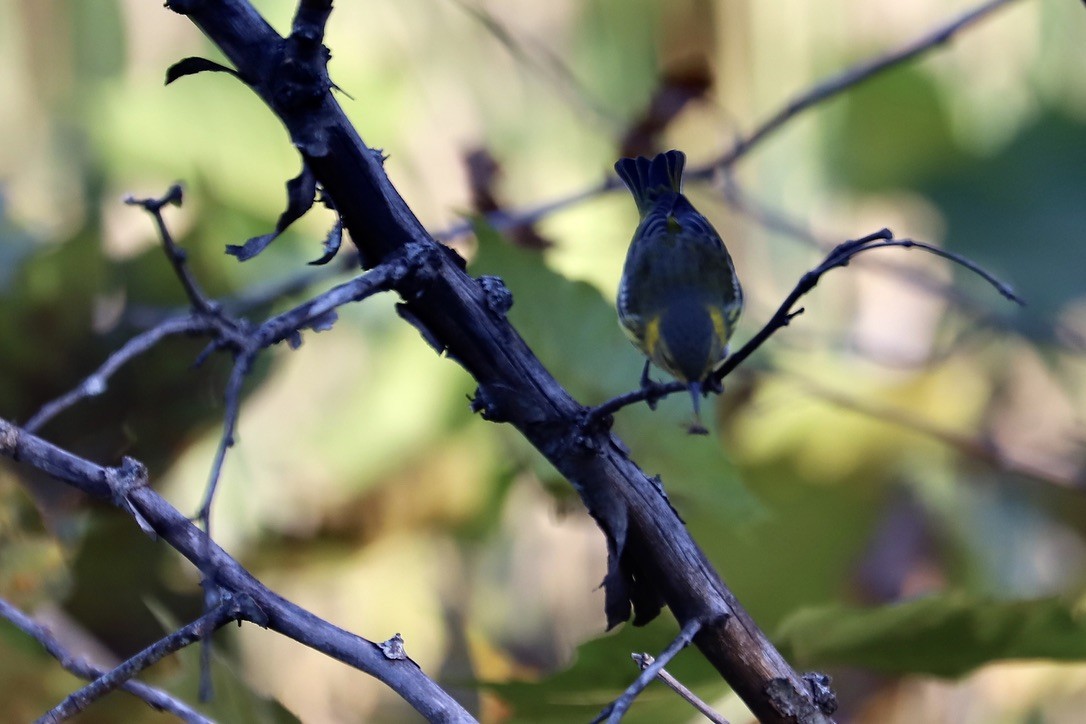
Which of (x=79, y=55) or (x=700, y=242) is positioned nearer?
(x=700, y=242)

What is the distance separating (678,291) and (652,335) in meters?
0.04

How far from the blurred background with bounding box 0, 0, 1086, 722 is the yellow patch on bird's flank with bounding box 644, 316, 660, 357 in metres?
0.03

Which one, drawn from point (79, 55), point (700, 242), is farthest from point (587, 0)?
point (700, 242)

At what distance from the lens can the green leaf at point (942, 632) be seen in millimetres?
398

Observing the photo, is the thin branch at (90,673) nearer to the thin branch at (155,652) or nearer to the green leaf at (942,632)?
the thin branch at (155,652)

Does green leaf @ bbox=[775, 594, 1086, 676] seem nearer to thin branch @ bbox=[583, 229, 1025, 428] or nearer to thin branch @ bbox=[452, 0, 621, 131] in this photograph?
thin branch @ bbox=[583, 229, 1025, 428]

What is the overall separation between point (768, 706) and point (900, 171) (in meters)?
0.88

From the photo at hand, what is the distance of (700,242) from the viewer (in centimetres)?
52

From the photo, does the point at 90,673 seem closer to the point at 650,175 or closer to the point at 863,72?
the point at 650,175

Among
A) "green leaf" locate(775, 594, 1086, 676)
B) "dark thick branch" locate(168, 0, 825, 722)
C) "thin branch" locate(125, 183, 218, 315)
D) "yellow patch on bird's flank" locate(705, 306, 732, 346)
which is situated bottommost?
"dark thick branch" locate(168, 0, 825, 722)

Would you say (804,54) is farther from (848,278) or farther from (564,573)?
(564,573)

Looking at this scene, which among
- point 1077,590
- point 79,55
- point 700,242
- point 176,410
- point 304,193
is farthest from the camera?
point 79,55

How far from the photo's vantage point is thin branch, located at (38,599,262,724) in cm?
24

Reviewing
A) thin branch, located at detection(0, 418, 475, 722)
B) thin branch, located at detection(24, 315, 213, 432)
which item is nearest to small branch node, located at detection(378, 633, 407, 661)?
thin branch, located at detection(0, 418, 475, 722)
